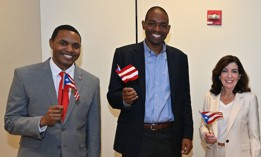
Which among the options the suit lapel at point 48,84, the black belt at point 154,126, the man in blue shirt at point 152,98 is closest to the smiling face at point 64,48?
the suit lapel at point 48,84

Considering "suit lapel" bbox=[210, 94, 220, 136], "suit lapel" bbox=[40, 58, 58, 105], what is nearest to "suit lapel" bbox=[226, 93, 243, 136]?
"suit lapel" bbox=[210, 94, 220, 136]

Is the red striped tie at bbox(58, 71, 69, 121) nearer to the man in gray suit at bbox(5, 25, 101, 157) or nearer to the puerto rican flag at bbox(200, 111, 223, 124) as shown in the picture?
the man in gray suit at bbox(5, 25, 101, 157)

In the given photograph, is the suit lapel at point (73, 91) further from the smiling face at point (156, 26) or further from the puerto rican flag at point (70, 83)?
the smiling face at point (156, 26)

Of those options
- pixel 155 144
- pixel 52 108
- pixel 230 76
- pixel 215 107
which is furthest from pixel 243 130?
pixel 52 108

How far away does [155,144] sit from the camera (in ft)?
7.59

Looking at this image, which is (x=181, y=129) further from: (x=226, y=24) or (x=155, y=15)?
(x=226, y=24)

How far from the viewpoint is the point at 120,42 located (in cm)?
337

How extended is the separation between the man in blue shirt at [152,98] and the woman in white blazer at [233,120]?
35 cm

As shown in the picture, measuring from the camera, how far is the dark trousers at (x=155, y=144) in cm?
230

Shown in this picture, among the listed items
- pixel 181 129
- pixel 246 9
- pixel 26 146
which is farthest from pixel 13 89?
pixel 246 9

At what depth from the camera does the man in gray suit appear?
5.92ft

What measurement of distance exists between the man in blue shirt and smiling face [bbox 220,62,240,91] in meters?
0.51

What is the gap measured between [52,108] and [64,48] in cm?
43

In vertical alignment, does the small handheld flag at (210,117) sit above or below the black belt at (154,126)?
above
